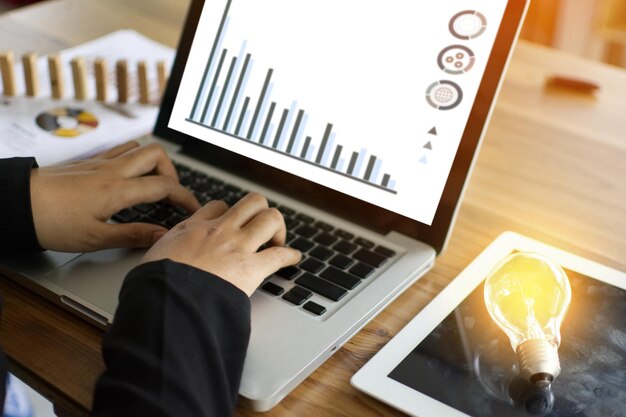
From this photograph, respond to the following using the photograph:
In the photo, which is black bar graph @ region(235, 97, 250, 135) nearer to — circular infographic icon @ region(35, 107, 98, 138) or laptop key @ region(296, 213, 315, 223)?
laptop key @ region(296, 213, 315, 223)

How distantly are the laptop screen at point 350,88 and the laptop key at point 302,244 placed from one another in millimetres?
70

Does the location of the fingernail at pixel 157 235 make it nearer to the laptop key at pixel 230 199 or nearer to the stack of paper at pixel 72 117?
the laptop key at pixel 230 199

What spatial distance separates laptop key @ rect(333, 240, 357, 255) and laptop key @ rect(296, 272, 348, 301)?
56 millimetres

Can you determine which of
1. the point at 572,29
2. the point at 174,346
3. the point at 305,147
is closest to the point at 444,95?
the point at 305,147

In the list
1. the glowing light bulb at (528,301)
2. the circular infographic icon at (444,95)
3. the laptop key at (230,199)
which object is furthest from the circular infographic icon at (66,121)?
the glowing light bulb at (528,301)

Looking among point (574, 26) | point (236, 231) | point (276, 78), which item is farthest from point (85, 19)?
point (574, 26)

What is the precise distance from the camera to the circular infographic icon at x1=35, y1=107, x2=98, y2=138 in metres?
0.94

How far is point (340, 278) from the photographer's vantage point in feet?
2.31

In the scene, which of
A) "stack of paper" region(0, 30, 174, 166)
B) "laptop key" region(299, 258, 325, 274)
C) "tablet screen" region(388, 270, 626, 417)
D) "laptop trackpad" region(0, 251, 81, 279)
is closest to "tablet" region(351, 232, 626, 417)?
"tablet screen" region(388, 270, 626, 417)

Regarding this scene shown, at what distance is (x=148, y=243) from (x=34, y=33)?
0.64 metres

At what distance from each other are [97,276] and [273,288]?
16 cm

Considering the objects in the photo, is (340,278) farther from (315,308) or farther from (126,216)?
(126,216)

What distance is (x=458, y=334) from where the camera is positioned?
65 cm

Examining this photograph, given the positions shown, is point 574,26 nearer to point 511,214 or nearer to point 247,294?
point 511,214
